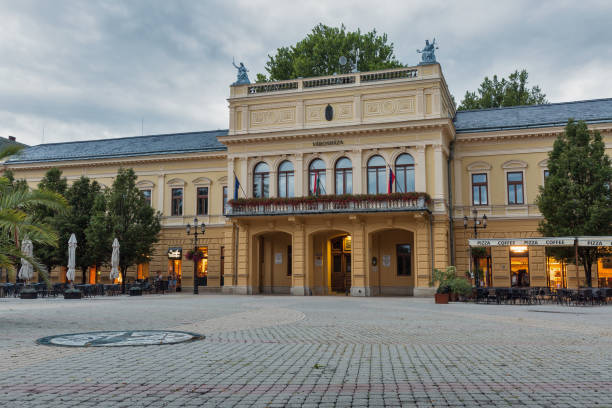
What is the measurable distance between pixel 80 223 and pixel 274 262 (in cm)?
1249

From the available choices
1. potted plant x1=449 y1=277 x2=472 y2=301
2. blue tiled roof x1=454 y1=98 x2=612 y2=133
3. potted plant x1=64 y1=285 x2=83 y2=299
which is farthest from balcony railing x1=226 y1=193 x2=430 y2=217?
potted plant x1=64 y1=285 x2=83 y2=299

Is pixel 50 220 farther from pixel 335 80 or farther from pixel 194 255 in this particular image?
pixel 335 80

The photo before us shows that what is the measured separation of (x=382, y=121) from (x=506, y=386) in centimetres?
2776

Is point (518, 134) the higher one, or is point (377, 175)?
point (518, 134)

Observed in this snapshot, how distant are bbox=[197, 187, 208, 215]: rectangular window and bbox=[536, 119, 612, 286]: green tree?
73.3 feet

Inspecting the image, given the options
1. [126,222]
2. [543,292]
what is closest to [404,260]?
[543,292]

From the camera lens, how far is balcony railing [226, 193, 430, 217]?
3078 cm

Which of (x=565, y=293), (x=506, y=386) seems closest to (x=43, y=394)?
(x=506, y=386)

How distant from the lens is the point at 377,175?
1316 inches

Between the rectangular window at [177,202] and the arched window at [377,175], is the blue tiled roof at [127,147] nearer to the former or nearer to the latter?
the rectangular window at [177,202]

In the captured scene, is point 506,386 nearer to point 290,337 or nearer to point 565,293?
point 290,337

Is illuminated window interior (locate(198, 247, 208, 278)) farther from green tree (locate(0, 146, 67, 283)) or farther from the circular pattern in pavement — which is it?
the circular pattern in pavement

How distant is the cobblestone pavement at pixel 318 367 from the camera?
6039 mm

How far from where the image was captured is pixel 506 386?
6691 mm
